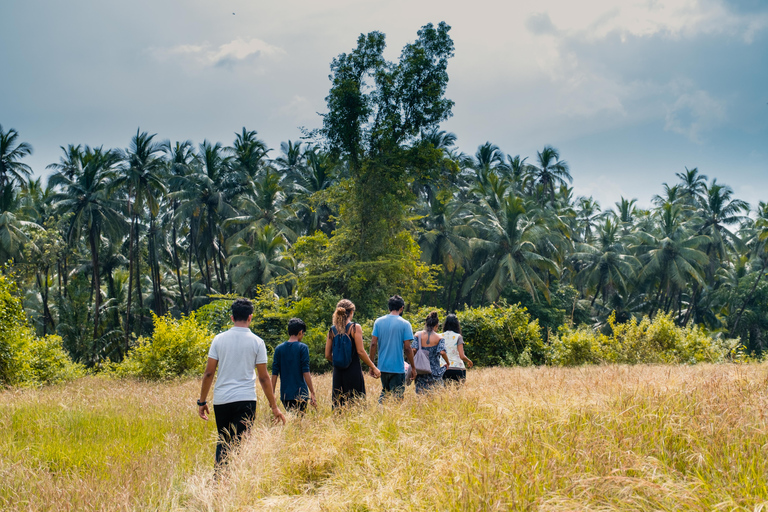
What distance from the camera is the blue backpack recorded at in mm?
6613

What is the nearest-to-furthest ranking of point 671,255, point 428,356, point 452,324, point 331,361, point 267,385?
point 267,385 < point 331,361 < point 428,356 < point 452,324 < point 671,255

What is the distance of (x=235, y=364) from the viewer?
500 cm

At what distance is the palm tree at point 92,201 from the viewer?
35500 mm

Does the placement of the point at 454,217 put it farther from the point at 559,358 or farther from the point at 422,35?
the point at 559,358

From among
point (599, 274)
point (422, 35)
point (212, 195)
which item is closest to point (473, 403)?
point (422, 35)

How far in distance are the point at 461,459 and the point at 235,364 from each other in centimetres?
240

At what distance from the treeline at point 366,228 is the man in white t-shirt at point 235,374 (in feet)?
55.7

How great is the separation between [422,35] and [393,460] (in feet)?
69.9

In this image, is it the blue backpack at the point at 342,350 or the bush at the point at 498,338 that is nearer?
the blue backpack at the point at 342,350

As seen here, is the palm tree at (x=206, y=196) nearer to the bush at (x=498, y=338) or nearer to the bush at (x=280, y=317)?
the bush at (x=280, y=317)

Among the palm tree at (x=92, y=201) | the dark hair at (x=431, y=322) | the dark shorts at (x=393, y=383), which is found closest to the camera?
the dark shorts at (x=393, y=383)

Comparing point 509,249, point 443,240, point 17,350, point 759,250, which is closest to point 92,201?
point 443,240

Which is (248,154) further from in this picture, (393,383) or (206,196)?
(393,383)

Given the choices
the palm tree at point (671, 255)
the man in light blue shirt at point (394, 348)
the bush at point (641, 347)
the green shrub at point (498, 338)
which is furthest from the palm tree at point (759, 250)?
the man in light blue shirt at point (394, 348)
